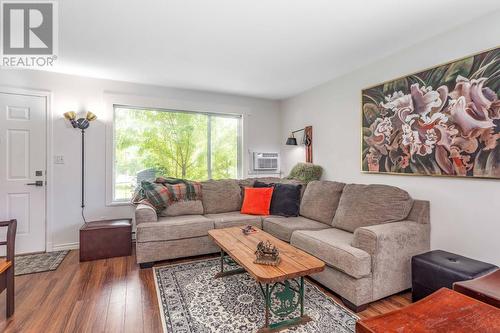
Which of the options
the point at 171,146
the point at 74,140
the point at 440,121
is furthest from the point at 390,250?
the point at 74,140

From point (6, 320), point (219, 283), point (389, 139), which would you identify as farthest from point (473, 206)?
point (6, 320)

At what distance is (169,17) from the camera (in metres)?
2.07

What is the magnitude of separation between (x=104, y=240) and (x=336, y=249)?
271cm

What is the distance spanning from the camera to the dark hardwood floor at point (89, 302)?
179cm

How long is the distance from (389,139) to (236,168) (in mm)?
2567

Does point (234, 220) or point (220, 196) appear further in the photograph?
point (220, 196)

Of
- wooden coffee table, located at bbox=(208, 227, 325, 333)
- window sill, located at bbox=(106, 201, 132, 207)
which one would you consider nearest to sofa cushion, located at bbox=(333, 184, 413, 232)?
wooden coffee table, located at bbox=(208, 227, 325, 333)

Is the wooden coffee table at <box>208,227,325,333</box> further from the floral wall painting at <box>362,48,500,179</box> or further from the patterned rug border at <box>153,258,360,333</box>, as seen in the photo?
the floral wall painting at <box>362,48,500,179</box>

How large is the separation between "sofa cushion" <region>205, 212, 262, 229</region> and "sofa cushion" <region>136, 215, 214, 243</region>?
104 mm

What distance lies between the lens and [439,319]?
104 cm

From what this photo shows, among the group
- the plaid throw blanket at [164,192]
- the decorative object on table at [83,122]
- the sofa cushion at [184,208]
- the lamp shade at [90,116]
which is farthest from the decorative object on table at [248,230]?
the lamp shade at [90,116]

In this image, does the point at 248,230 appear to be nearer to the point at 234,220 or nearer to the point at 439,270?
the point at 234,220

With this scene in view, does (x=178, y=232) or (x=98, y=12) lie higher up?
(x=98, y=12)

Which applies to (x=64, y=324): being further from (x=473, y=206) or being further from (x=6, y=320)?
(x=473, y=206)
